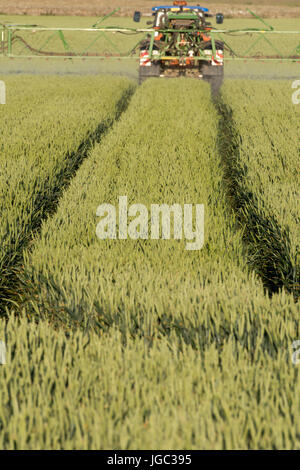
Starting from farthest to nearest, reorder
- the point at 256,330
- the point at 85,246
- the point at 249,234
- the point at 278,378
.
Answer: the point at 249,234 < the point at 85,246 < the point at 256,330 < the point at 278,378

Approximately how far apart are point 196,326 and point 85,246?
1.04m

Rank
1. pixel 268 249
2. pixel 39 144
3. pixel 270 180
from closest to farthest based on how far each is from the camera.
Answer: pixel 268 249 → pixel 270 180 → pixel 39 144

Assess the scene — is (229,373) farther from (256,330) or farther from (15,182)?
(15,182)

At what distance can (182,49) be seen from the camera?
10266mm

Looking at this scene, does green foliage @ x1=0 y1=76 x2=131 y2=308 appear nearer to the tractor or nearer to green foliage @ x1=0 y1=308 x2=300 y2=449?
green foliage @ x1=0 y1=308 x2=300 y2=449

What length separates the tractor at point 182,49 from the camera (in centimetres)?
1030

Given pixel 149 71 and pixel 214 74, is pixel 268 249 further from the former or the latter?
pixel 149 71

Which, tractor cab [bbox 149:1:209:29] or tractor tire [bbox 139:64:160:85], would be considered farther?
tractor tire [bbox 139:64:160:85]

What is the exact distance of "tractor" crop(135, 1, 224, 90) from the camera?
10305mm

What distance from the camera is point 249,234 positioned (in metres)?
3.55

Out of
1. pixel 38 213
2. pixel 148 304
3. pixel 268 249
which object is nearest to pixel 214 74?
pixel 38 213

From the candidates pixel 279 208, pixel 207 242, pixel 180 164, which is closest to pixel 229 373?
pixel 207 242

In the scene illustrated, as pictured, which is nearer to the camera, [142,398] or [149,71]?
[142,398]

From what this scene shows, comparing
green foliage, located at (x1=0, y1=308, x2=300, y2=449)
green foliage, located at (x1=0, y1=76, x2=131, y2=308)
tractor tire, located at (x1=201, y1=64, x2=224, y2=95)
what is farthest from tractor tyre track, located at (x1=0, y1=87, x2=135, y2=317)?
tractor tire, located at (x1=201, y1=64, x2=224, y2=95)
